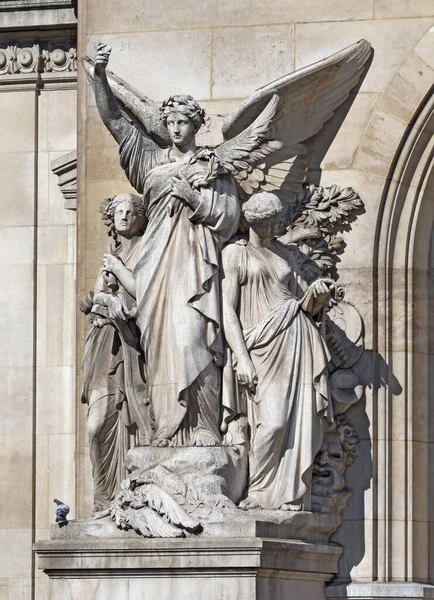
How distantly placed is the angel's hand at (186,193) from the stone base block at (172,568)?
2300 millimetres

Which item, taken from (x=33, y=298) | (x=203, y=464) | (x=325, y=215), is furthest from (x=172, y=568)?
(x=33, y=298)

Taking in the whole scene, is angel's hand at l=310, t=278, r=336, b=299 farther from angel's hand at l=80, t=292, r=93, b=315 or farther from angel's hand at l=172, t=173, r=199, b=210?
angel's hand at l=80, t=292, r=93, b=315

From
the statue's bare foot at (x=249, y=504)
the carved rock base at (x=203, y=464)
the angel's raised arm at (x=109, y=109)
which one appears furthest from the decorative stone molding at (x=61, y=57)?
the statue's bare foot at (x=249, y=504)

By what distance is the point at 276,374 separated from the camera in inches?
650

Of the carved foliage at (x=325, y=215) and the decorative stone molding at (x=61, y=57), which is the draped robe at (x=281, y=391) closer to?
the carved foliage at (x=325, y=215)

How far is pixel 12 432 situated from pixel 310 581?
369 centimetres

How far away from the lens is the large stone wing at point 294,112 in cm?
1705

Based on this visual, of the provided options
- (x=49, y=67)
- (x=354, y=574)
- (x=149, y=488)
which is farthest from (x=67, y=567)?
(x=49, y=67)

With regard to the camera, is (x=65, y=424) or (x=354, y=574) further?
(x=65, y=424)

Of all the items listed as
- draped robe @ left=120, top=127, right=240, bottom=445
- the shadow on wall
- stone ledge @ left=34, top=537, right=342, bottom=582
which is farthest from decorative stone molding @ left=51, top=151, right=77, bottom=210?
stone ledge @ left=34, top=537, right=342, bottom=582

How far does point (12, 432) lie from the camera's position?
19406 mm

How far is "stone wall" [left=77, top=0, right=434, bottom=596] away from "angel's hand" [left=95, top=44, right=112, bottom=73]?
1.17m

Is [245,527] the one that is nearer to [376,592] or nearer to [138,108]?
[376,592]

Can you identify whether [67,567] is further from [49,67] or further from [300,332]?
[49,67]
